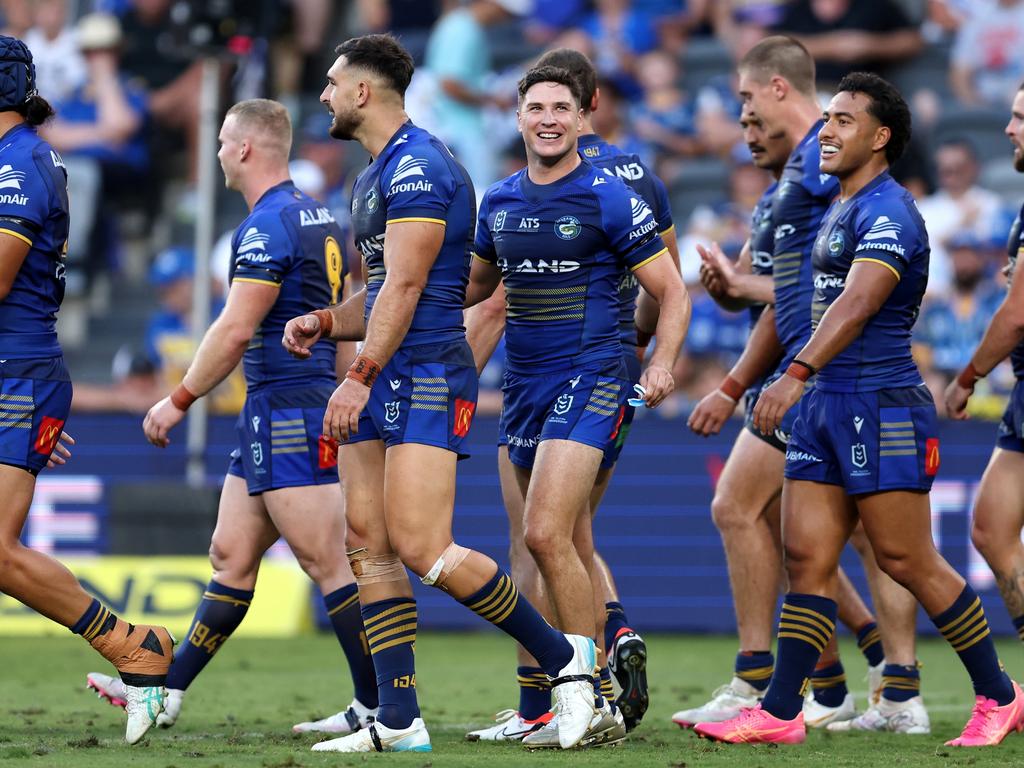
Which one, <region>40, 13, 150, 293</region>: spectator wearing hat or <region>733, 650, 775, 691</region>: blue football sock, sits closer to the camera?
<region>733, 650, 775, 691</region>: blue football sock

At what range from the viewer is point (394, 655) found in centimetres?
632

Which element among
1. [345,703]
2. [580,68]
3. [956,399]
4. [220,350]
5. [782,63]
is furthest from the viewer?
[345,703]

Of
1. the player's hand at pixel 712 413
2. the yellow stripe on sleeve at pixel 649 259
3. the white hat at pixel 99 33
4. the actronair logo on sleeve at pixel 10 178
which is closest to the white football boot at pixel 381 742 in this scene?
the yellow stripe on sleeve at pixel 649 259

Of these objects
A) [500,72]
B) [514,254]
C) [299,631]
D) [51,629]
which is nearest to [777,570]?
[514,254]

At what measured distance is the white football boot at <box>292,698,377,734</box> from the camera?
7156 mm

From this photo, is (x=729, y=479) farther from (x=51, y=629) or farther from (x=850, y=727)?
(x=51, y=629)

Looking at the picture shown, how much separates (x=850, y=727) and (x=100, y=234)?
12.2 meters

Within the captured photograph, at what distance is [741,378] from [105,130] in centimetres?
1178

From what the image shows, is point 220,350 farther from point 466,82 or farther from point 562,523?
point 466,82

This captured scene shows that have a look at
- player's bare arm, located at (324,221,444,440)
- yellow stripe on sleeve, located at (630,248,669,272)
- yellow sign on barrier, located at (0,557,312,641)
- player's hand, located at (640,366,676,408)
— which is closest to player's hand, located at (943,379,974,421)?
yellow stripe on sleeve, located at (630,248,669,272)

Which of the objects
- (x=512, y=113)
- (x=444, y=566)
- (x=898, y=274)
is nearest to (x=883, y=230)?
(x=898, y=274)

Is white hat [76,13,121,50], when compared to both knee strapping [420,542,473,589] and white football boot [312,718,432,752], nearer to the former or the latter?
knee strapping [420,542,473,589]

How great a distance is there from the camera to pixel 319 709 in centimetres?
819

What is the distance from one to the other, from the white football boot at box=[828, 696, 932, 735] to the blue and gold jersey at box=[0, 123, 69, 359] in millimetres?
3906
